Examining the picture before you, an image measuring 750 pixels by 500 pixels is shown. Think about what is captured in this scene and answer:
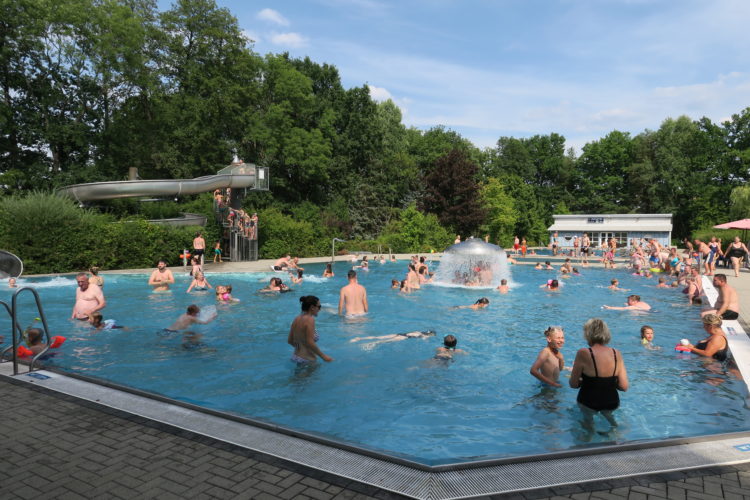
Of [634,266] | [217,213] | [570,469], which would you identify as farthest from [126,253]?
[634,266]

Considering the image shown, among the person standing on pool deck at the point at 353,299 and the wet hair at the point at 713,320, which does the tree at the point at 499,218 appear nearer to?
the person standing on pool deck at the point at 353,299

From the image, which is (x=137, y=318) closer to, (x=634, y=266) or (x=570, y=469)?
(x=570, y=469)

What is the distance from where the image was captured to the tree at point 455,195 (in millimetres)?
45250

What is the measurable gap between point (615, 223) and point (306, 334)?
51.8m

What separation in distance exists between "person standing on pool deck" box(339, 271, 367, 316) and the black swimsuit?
7.31m

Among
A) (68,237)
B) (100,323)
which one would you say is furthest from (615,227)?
(100,323)

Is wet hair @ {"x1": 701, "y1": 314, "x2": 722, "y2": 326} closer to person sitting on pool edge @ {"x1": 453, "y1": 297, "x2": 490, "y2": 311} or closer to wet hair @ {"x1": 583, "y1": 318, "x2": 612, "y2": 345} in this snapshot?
wet hair @ {"x1": 583, "y1": 318, "x2": 612, "y2": 345}

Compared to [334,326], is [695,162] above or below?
above

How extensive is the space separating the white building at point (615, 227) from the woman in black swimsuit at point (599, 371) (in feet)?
161

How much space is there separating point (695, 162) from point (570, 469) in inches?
2542

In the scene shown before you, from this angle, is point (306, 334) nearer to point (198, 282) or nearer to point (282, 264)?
point (198, 282)

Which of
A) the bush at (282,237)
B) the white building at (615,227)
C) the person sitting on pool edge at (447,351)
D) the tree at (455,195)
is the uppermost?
the tree at (455,195)

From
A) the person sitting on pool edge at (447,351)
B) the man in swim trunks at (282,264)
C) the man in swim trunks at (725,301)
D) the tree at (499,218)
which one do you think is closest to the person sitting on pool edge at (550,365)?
the person sitting on pool edge at (447,351)

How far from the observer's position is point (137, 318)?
13414mm
